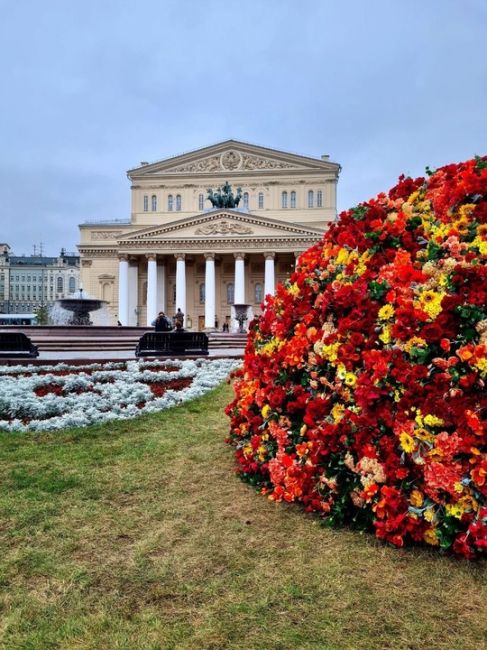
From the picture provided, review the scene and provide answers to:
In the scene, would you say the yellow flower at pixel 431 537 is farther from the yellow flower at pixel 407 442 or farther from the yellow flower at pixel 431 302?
the yellow flower at pixel 431 302

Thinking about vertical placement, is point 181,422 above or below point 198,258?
below

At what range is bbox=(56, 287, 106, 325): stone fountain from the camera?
22.8 meters

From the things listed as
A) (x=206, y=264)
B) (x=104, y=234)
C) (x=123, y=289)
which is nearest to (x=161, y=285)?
(x=123, y=289)

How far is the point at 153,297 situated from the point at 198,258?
560 cm

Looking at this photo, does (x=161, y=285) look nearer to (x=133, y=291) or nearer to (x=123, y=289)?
(x=133, y=291)

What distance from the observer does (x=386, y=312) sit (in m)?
2.91

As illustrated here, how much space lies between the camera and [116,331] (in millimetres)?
21141

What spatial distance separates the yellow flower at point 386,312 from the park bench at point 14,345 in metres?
10.4

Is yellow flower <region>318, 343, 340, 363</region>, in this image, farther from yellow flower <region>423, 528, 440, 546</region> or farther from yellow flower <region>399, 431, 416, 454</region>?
yellow flower <region>423, 528, 440, 546</region>

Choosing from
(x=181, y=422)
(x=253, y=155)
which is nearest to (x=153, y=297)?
(x=253, y=155)

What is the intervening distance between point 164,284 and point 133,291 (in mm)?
2979

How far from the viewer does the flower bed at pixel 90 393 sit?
5805 mm

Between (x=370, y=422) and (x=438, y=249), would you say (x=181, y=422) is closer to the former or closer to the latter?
(x=370, y=422)

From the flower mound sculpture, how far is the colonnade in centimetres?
3678
